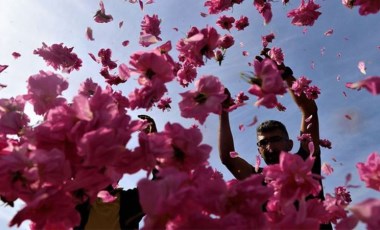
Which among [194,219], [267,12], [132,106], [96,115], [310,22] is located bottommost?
[194,219]

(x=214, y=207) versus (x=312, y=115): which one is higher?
(x=312, y=115)

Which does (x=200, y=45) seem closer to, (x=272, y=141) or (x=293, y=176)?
(x=293, y=176)

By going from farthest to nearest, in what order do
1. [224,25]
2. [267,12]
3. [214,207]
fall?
[224,25] < [267,12] < [214,207]

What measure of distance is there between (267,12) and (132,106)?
354 centimetres

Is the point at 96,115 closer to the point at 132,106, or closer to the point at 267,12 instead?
the point at 132,106

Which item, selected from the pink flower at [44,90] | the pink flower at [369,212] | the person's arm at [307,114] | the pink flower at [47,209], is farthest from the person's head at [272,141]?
the pink flower at [47,209]

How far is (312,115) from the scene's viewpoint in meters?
4.71

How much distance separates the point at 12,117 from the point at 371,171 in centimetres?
219

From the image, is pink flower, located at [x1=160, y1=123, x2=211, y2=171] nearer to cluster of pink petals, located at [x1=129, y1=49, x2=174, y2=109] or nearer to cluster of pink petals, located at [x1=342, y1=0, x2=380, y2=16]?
cluster of pink petals, located at [x1=129, y1=49, x2=174, y2=109]

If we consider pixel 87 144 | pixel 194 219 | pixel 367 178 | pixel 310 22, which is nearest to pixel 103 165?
pixel 87 144

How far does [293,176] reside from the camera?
242 cm

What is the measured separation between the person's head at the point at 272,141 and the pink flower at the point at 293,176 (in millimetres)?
2094

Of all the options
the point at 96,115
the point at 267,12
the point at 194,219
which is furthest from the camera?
the point at 267,12

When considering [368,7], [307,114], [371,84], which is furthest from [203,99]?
[307,114]
